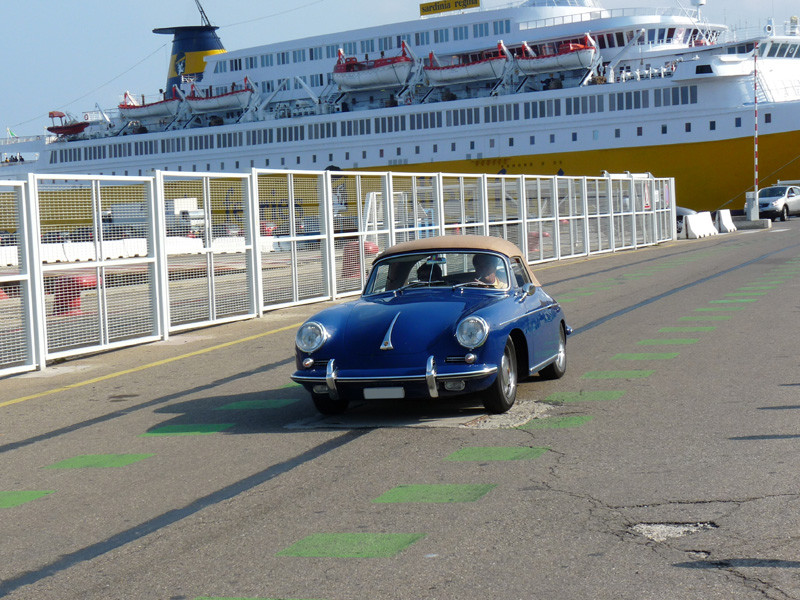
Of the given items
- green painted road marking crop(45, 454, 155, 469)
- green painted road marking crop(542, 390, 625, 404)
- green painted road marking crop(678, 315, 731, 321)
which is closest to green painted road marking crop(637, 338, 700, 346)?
green painted road marking crop(678, 315, 731, 321)

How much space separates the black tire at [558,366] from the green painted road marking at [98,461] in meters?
3.70

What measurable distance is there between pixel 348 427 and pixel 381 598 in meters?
3.55

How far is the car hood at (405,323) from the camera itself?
733 cm

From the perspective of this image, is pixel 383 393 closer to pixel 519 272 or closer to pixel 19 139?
pixel 519 272

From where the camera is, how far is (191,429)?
7672 mm

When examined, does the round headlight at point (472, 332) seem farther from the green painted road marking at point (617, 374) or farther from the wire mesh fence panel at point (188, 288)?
the wire mesh fence panel at point (188, 288)

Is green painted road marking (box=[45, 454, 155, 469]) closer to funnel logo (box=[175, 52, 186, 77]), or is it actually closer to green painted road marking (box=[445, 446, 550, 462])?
green painted road marking (box=[445, 446, 550, 462])

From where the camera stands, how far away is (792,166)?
185 ft

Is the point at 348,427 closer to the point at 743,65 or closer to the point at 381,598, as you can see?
the point at 381,598

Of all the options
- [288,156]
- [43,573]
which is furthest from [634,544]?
[288,156]

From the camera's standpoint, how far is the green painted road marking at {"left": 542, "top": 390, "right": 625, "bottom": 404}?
26.5 feet

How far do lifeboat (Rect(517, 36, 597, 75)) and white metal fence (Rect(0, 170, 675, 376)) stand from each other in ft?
125

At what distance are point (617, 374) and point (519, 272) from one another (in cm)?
134

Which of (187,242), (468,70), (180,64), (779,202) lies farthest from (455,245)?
(180,64)
